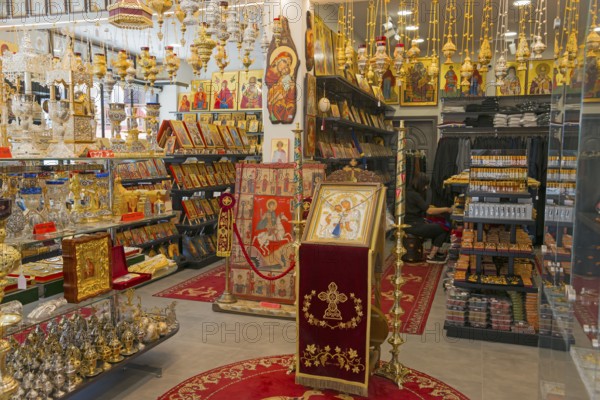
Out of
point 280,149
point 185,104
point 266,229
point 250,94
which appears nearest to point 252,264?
point 266,229

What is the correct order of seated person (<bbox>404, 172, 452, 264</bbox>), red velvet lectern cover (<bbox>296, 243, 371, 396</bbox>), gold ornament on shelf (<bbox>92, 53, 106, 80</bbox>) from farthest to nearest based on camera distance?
1. seated person (<bbox>404, 172, 452, 264</bbox>)
2. gold ornament on shelf (<bbox>92, 53, 106, 80</bbox>)
3. red velvet lectern cover (<bbox>296, 243, 371, 396</bbox>)

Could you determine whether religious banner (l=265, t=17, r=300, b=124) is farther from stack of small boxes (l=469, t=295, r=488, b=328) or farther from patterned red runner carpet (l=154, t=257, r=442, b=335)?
stack of small boxes (l=469, t=295, r=488, b=328)

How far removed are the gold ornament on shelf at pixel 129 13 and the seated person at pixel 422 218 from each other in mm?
5000

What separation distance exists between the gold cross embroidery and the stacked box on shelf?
172 centimetres

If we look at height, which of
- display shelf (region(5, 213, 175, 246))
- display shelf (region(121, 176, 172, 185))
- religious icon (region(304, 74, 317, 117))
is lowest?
display shelf (region(5, 213, 175, 246))

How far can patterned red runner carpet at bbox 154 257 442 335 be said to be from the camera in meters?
5.52

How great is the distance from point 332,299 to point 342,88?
17.8 feet

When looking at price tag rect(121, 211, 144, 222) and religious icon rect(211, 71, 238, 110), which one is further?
religious icon rect(211, 71, 238, 110)

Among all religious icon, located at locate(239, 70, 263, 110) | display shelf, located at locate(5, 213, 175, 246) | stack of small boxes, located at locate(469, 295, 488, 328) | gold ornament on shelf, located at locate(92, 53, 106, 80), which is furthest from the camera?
religious icon, located at locate(239, 70, 263, 110)

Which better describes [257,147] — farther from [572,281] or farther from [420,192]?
[572,281]

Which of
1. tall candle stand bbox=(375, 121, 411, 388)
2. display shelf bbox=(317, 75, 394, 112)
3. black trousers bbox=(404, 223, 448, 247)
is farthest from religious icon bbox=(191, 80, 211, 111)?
tall candle stand bbox=(375, 121, 411, 388)

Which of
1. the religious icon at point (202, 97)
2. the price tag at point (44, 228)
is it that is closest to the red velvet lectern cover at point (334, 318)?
the price tag at point (44, 228)

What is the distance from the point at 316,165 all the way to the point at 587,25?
412 centimetres

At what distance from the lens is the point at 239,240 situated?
5.76 m
